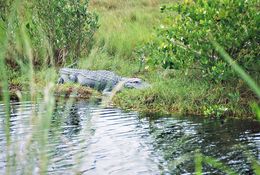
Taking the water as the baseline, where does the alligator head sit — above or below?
above

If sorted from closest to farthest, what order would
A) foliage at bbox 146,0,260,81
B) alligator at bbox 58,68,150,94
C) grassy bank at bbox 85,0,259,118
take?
foliage at bbox 146,0,260,81 < grassy bank at bbox 85,0,259,118 < alligator at bbox 58,68,150,94

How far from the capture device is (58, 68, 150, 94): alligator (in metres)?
11.4

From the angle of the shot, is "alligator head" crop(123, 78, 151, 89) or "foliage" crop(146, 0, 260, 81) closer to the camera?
"foliage" crop(146, 0, 260, 81)

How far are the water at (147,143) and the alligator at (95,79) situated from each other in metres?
1.84

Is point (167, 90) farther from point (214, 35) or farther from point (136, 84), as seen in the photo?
point (214, 35)

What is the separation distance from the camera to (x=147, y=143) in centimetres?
727

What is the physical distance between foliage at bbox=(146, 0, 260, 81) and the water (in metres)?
0.93

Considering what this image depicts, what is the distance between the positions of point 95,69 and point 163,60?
4743 millimetres

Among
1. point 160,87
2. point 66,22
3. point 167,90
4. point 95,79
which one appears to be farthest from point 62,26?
point 167,90

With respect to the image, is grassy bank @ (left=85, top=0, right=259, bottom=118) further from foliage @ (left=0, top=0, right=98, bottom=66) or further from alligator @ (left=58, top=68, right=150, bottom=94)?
foliage @ (left=0, top=0, right=98, bottom=66)

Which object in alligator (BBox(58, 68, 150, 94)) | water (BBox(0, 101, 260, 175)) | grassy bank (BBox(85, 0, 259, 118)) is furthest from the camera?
alligator (BBox(58, 68, 150, 94))

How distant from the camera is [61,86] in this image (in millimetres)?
12516

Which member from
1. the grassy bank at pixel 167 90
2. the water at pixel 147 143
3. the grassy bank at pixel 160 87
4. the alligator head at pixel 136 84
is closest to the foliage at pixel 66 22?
the grassy bank at pixel 160 87

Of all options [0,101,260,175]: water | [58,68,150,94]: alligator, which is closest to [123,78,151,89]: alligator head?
[58,68,150,94]: alligator
